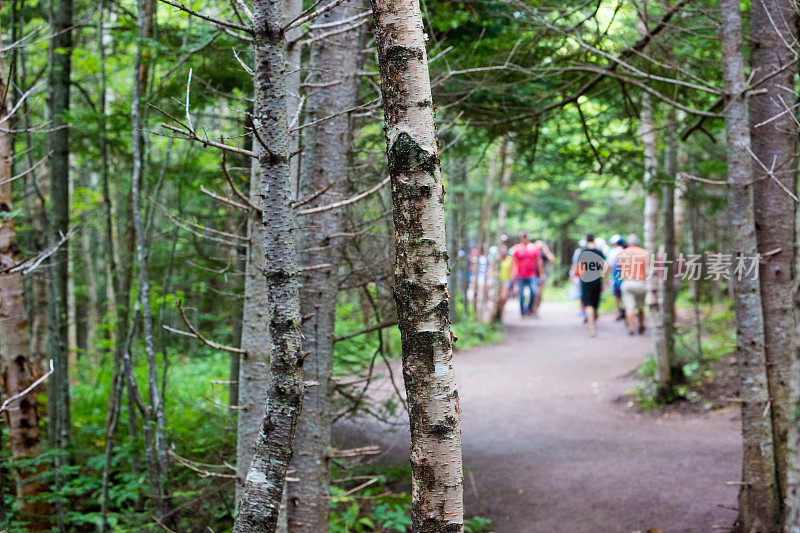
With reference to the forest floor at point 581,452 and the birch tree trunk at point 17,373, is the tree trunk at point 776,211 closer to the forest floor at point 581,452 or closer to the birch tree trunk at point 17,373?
the forest floor at point 581,452

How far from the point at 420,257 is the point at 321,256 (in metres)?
2.39

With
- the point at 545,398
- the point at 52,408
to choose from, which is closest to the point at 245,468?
the point at 52,408

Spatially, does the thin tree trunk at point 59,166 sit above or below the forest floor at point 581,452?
above

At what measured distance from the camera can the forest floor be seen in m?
6.09

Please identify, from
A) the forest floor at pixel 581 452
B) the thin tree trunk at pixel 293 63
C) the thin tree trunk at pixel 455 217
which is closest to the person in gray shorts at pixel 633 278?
the forest floor at pixel 581 452

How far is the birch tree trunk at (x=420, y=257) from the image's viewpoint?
2080mm

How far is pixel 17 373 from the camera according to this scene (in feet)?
16.3

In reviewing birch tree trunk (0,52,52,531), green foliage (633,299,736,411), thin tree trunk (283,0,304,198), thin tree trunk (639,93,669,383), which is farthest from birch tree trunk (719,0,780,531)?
birch tree trunk (0,52,52,531)

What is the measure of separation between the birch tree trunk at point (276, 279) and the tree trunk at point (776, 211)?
4331mm

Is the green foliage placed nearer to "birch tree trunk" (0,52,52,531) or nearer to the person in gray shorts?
the person in gray shorts

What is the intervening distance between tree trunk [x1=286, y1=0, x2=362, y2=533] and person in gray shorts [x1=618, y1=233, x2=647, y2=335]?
8.21m

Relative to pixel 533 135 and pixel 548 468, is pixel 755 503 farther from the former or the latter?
pixel 533 135

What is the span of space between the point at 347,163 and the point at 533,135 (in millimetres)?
3061

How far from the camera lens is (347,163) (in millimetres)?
4691
